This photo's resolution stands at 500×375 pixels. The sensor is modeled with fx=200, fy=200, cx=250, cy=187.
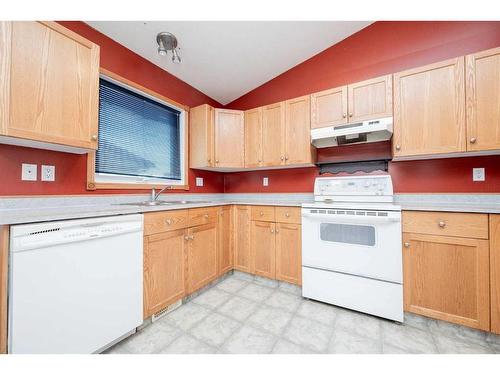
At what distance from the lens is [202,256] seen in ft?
6.75

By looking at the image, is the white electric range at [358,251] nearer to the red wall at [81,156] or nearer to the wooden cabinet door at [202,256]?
the wooden cabinet door at [202,256]

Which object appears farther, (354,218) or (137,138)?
(137,138)

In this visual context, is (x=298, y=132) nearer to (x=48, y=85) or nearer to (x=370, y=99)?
(x=370, y=99)

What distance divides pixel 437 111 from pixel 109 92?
296cm

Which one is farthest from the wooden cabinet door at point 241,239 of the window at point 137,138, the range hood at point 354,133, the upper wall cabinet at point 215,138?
the range hood at point 354,133

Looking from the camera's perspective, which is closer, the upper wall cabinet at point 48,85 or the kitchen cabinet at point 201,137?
the upper wall cabinet at point 48,85

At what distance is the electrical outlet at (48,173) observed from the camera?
4.70 ft

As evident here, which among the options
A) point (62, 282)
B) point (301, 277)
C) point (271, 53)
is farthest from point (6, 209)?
point (271, 53)

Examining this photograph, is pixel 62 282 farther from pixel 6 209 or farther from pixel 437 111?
pixel 437 111

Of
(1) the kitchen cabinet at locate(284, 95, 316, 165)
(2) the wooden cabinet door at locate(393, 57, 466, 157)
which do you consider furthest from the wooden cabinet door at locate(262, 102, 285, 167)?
(2) the wooden cabinet door at locate(393, 57, 466, 157)

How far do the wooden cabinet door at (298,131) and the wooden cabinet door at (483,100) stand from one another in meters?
1.28

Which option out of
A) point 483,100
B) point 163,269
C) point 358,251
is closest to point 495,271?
point 358,251

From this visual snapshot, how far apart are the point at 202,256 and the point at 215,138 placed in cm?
148

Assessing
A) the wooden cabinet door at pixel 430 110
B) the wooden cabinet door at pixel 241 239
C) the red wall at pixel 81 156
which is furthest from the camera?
the wooden cabinet door at pixel 241 239
